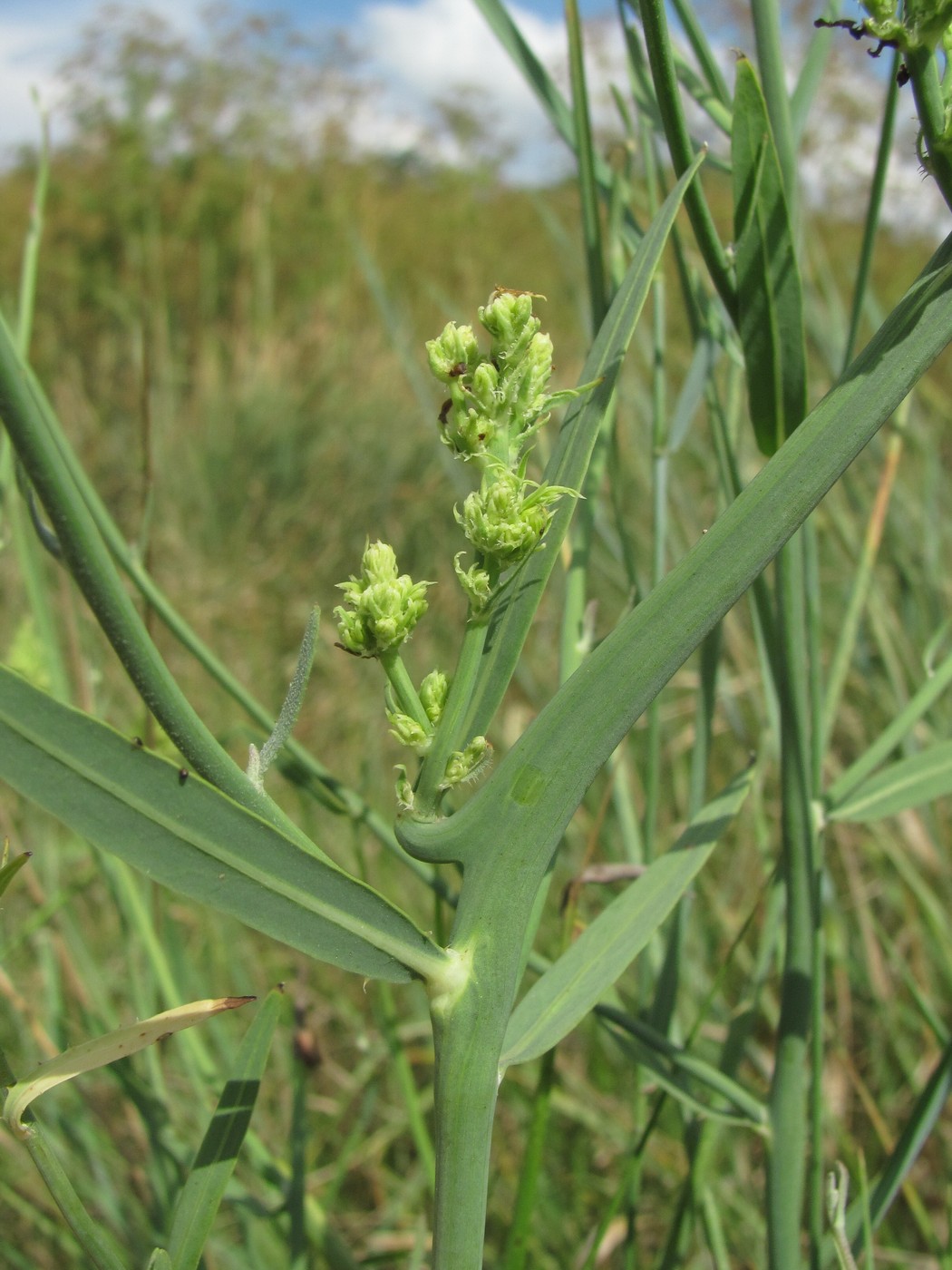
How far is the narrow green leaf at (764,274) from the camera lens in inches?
17.0

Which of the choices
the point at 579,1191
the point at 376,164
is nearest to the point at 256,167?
the point at 376,164

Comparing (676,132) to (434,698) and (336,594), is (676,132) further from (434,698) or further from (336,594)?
(336,594)

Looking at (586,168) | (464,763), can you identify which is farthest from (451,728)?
(586,168)

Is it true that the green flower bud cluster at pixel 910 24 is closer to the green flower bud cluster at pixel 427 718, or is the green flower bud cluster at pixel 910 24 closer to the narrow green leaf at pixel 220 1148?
the green flower bud cluster at pixel 427 718

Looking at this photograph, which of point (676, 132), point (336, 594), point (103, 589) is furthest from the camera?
point (336, 594)

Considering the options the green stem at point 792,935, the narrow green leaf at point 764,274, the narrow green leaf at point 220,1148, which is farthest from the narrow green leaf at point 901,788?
the narrow green leaf at point 220,1148

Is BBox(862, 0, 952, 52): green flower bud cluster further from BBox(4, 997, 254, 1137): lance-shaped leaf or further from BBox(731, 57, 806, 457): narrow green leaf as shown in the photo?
BBox(4, 997, 254, 1137): lance-shaped leaf

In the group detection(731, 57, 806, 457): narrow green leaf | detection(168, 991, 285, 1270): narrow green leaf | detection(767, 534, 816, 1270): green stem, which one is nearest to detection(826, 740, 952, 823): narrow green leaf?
detection(767, 534, 816, 1270): green stem

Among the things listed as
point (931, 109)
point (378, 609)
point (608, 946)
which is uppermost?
point (931, 109)

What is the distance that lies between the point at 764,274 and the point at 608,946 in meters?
0.30

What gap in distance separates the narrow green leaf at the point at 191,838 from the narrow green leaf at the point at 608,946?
0.08 metres

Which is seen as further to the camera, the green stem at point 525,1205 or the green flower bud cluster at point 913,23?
the green stem at point 525,1205

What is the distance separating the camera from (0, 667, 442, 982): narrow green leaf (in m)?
0.30

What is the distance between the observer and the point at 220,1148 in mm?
415
